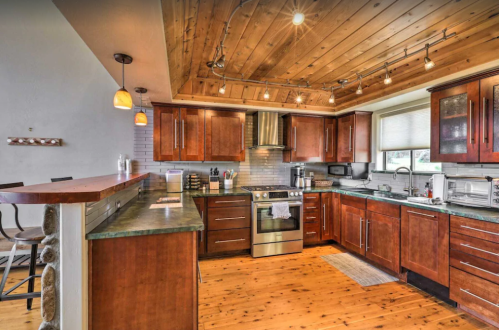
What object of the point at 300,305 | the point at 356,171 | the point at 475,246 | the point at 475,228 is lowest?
the point at 300,305

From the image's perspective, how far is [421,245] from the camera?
243cm

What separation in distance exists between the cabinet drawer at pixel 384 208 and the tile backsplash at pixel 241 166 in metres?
1.52

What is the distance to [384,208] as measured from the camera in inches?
112

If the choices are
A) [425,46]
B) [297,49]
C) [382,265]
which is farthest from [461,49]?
[382,265]

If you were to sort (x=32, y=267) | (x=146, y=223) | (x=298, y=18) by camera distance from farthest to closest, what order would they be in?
(x=32, y=267) → (x=298, y=18) → (x=146, y=223)

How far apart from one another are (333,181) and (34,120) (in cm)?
506

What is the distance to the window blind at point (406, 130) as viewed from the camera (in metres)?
3.16

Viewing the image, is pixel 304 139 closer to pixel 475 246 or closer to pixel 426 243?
pixel 426 243

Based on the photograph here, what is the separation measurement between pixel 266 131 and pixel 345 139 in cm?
142

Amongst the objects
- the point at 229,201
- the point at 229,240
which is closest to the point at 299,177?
the point at 229,201

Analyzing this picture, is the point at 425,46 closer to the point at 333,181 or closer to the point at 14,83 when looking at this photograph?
the point at 333,181

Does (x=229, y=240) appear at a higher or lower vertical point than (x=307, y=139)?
lower

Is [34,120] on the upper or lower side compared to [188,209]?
upper

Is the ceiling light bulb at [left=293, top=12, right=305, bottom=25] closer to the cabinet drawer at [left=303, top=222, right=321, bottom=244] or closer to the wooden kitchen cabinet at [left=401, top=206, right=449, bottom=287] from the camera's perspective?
the wooden kitchen cabinet at [left=401, top=206, right=449, bottom=287]
